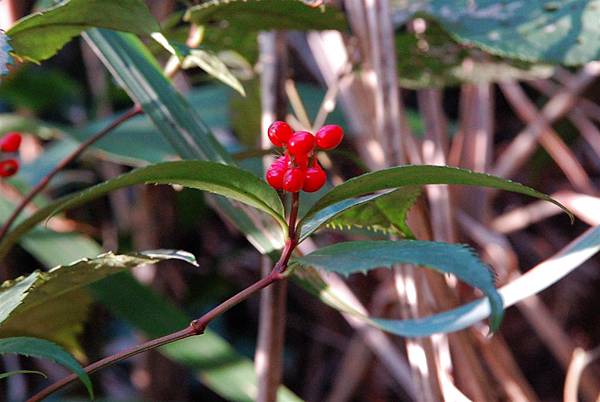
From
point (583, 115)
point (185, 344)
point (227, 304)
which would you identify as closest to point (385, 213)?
point (227, 304)

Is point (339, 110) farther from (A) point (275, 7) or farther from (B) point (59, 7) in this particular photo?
(B) point (59, 7)

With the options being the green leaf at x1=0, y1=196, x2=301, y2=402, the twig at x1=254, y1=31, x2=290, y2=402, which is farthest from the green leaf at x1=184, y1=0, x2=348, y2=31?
the green leaf at x1=0, y1=196, x2=301, y2=402

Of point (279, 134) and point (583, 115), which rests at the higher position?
point (583, 115)

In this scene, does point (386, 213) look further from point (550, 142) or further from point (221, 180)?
point (550, 142)

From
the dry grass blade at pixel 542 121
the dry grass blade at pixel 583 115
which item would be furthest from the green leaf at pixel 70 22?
the dry grass blade at pixel 583 115

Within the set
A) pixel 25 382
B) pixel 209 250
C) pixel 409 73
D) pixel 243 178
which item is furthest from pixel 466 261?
pixel 209 250

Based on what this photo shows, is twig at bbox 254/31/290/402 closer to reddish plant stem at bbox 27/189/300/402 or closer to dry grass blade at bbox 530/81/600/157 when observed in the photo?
reddish plant stem at bbox 27/189/300/402
